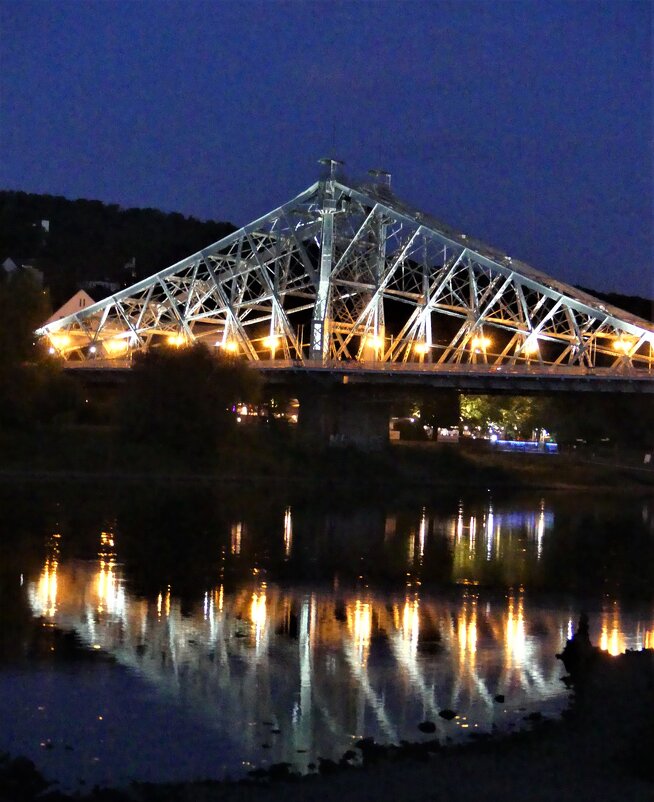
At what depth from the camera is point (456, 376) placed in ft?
283

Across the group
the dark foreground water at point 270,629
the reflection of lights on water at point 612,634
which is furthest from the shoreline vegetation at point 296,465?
the reflection of lights on water at point 612,634

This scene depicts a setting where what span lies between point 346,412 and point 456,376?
953 centimetres

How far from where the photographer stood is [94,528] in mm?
46906

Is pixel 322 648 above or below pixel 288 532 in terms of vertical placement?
below

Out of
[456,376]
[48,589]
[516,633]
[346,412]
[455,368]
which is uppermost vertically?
[455,368]

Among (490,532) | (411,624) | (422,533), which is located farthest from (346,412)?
(411,624)

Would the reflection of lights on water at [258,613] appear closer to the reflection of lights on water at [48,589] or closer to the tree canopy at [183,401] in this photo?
the reflection of lights on water at [48,589]

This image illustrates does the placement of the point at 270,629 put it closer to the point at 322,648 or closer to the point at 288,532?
the point at 322,648

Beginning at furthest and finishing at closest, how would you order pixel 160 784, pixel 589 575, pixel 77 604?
pixel 589 575, pixel 77 604, pixel 160 784

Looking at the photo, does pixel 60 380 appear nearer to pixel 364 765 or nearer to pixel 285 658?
pixel 285 658

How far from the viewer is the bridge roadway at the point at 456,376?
81562 mm

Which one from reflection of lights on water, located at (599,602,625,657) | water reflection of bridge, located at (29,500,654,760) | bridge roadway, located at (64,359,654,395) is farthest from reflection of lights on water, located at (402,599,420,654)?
bridge roadway, located at (64,359,654,395)

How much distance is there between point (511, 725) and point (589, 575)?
2082 cm

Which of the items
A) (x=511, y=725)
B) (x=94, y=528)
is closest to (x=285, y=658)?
(x=511, y=725)
